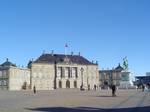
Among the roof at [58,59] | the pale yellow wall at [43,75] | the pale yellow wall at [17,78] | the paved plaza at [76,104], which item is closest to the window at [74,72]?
the roof at [58,59]

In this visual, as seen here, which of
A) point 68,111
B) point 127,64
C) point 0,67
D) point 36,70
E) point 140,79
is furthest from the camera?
point 140,79

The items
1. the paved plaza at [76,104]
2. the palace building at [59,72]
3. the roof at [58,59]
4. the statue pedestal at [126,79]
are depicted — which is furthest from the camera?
the roof at [58,59]

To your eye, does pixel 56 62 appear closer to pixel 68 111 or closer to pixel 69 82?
pixel 69 82

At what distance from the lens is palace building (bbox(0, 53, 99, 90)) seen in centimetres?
14150

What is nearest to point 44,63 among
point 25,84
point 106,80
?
point 25,84

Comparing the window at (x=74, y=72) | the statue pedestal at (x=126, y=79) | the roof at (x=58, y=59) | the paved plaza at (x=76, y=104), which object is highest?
the roof at (x=58, y=59)

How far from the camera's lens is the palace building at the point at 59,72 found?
14150 cm

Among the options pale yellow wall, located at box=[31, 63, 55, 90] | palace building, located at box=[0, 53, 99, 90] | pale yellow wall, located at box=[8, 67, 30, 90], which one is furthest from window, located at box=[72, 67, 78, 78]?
pale yellow wall, located at box=[8, 67, 30, 90]

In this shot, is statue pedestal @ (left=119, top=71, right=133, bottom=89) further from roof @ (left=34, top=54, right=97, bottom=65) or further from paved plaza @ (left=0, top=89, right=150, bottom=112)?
paved plaza @ (left=0, top=89, right=150, bottom=112)

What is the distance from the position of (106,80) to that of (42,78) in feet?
122

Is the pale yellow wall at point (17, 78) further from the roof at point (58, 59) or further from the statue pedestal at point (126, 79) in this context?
the statue pedestal at point (126, 79)

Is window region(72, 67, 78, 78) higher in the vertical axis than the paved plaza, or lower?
higher

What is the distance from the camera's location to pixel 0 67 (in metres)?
126

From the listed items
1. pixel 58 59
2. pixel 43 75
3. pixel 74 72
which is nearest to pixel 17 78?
pixel 43 75
